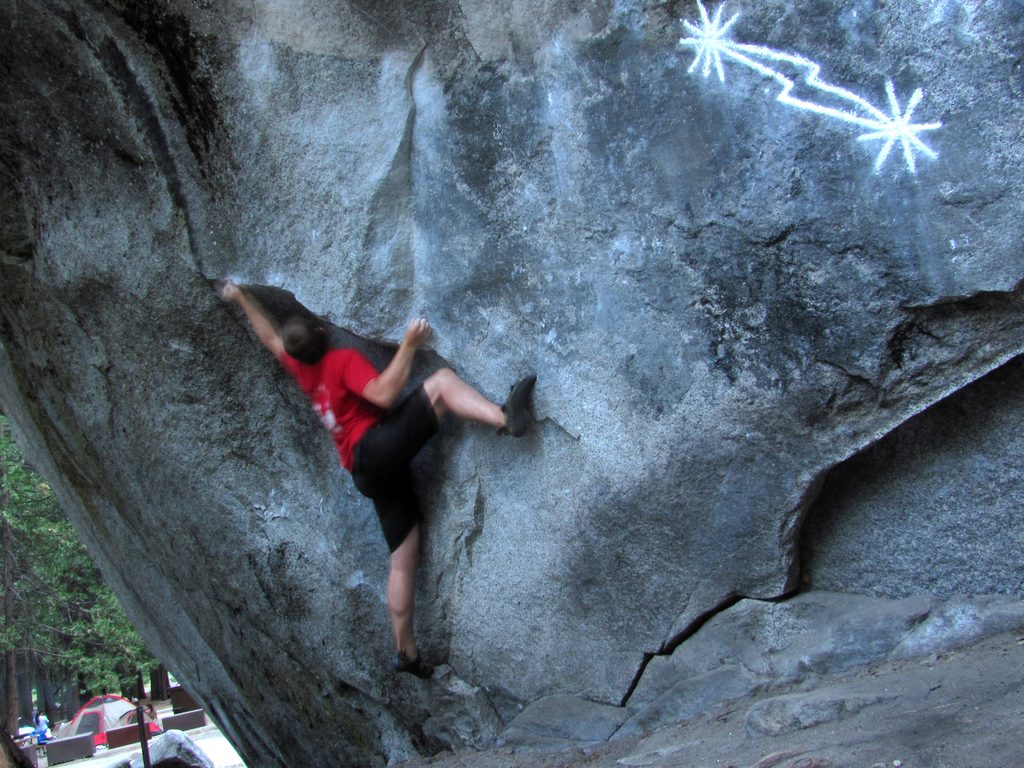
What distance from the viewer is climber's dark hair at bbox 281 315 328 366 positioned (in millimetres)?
4129

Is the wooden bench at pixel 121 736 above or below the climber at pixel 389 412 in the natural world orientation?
below

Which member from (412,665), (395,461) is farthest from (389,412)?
(412,665)

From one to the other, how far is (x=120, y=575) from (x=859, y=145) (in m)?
5.27

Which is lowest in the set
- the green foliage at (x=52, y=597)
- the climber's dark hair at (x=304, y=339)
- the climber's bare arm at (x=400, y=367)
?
the climber's bare arm at (x=400, y=367)

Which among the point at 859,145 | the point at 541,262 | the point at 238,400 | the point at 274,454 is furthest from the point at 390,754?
the point at 859,145

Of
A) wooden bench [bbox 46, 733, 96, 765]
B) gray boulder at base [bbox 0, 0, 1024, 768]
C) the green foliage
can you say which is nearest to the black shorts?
gray boulder at base [bbox 0, 0, 1024, 768]

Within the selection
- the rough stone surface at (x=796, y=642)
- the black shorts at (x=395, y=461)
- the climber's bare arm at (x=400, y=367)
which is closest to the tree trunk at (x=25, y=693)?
the black shorts at (x=395, y=461)

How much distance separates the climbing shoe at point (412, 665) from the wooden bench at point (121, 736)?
14.6 metres

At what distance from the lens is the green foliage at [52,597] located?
573 inches

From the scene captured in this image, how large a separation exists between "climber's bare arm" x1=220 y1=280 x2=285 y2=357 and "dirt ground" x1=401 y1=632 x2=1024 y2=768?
Result: 2.33 m

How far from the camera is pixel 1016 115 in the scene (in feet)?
8.71

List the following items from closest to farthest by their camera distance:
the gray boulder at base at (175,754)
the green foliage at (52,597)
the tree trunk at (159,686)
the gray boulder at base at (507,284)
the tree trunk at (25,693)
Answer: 1. the gray boulder at base at (507,284)
2. the gray boulder at base at (175,754)
3. the green foliage at (52,597)
4. the tree trunk at (25,693)
5. the tree trunk at (159,686)

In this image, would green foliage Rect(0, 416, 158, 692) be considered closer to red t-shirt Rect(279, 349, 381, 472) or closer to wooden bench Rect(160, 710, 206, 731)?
wooden bench Rect(160, 710, 206, 731)

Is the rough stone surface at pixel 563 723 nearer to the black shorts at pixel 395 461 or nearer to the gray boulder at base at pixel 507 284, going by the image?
the gray boulder at base at pixel 507 284
